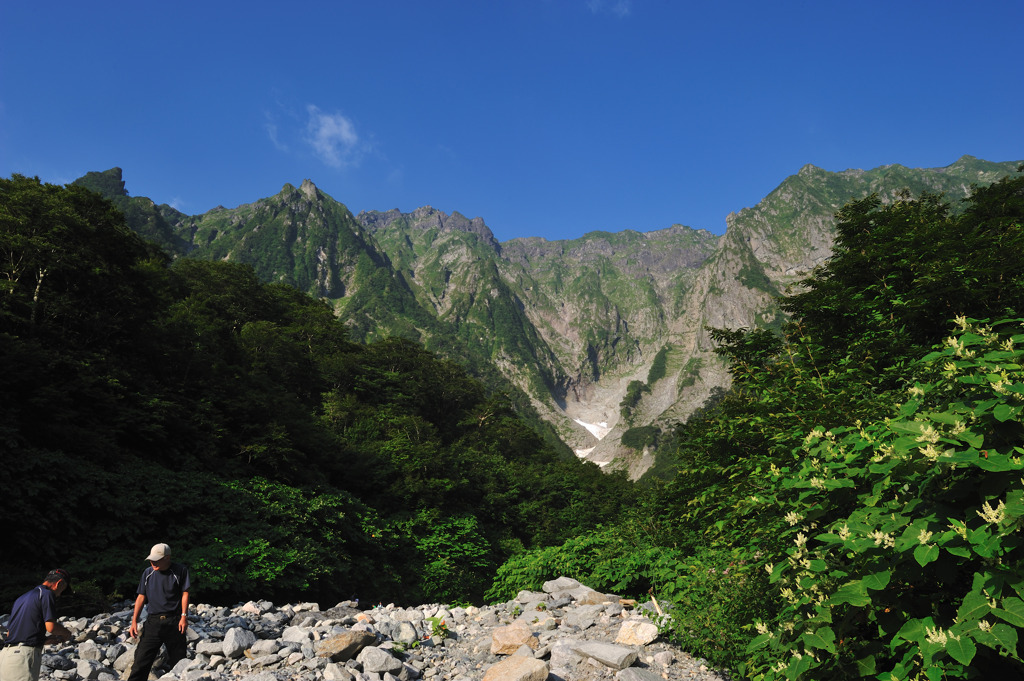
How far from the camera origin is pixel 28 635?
20.0 ft

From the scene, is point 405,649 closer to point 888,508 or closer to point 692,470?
point 888,508

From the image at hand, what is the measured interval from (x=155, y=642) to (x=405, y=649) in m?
3.69

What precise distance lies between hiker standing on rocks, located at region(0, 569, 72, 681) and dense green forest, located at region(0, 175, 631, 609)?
5691 mm

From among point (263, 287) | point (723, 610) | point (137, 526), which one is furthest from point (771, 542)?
point (263, 287)

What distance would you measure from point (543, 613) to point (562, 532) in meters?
32.4

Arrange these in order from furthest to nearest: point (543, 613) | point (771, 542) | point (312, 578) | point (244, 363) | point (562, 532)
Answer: point (562, 532) < point (244, 363) < point (312, 578) < point (543, 613) < point (771, 542)

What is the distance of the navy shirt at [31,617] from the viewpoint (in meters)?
6.06

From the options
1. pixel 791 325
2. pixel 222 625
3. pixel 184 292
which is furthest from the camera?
pixel 184 292

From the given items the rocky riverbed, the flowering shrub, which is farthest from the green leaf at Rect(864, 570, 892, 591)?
the rocky riverbed

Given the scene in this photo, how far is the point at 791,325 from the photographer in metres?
14.5

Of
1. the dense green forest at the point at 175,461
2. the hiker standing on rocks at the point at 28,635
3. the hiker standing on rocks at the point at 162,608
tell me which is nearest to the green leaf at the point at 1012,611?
the hiker standing on rocks at the point at 162,608

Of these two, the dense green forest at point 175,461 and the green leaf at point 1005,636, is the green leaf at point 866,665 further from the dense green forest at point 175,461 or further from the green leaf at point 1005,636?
the dense green forest at point 175,461

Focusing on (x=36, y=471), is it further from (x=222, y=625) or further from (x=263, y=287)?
(x=263, y=287)

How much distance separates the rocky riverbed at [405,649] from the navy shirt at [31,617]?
47.2 inches
